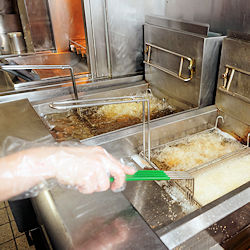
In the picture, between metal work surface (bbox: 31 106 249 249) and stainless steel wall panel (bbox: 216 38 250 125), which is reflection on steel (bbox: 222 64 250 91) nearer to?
stainless steel wall panel (bbox: 216 38 250 125)

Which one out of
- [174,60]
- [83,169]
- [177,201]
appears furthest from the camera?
[174,60]

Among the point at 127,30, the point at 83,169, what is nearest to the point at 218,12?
the point at 127,30

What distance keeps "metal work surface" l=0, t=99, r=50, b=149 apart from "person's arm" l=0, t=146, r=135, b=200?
727mm

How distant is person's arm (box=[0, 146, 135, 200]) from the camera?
0.86 m

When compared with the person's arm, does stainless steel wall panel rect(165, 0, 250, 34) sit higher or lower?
higher

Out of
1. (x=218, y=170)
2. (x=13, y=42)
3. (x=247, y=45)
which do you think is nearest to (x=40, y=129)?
(x=218, y=170)

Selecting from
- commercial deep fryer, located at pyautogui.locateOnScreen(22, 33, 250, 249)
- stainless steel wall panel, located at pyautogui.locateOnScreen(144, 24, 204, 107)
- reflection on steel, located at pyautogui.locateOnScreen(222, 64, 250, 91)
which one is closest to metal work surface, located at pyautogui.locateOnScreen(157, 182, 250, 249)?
commercial deep fryer, located at pyautogui.locateOnScreen(22, 33, 250, 249)

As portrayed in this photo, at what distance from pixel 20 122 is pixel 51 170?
3.47 ft

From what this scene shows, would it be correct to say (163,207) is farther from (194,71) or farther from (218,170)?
(194,71)

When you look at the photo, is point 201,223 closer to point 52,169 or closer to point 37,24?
point 52,169

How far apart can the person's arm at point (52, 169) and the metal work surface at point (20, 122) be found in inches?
28.6

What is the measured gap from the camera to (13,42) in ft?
15.4

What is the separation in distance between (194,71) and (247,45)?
1.81 feet

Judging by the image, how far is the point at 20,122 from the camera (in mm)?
1813
